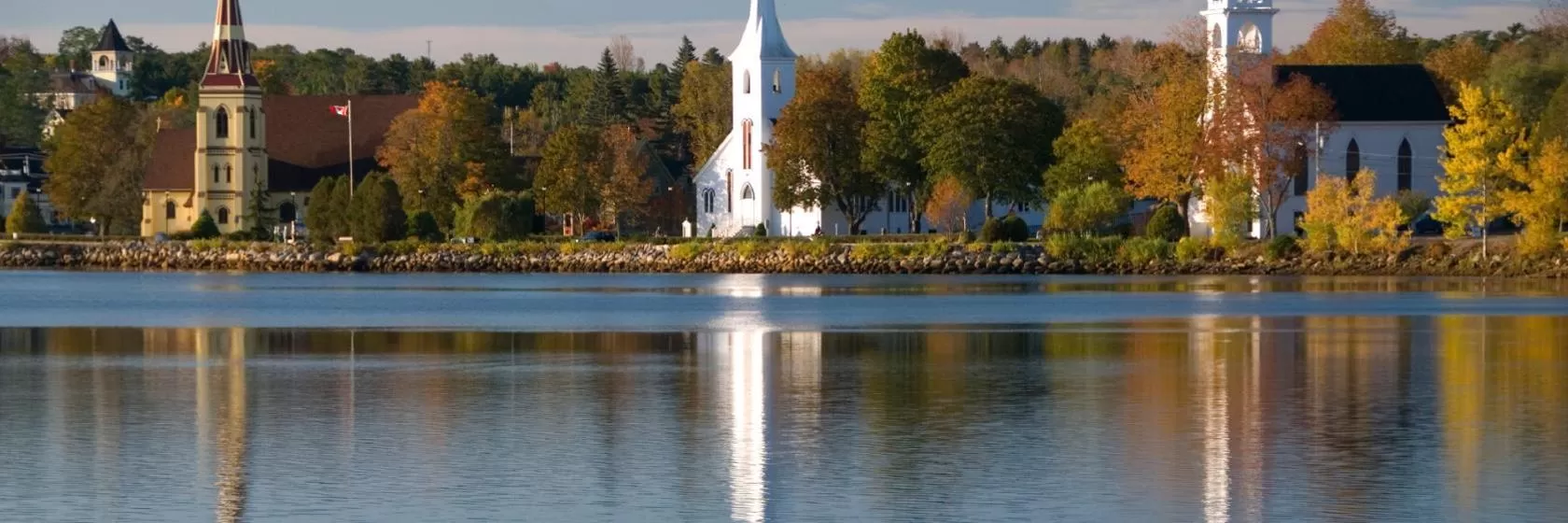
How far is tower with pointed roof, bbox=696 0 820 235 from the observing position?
3802 inches

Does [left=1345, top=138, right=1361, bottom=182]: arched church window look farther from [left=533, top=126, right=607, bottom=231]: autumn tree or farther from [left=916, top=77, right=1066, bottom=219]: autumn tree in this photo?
[left=533, top=126, right=607, bottom=231]: autumn tree

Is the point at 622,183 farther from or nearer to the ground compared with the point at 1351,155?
nearer to the ground

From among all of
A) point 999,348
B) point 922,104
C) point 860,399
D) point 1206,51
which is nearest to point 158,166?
point 922,104

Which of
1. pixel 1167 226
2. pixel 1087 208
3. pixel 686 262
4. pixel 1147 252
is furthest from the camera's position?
pixel 686 262

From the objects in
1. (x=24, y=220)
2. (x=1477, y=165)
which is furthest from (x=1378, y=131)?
(x=24, y=220)

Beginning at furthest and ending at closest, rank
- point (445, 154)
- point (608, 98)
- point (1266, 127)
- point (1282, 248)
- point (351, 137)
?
point (608, 98)
point (351, 137)
point (445, 154)
point (1266, 127)
point (1282, 248)

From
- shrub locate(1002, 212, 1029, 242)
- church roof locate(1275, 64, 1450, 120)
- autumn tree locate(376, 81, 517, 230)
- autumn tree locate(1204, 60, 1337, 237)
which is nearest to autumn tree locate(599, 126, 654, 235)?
autumn tree locate(376, 81, 517, 230)

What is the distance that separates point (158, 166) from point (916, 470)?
9309 centimetres

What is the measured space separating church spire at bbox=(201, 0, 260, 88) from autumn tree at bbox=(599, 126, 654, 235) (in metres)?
18.0

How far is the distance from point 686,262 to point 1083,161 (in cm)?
1433

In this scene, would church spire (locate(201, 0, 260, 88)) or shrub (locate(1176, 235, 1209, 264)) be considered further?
church spire (locate(201, 0, 260, 88))

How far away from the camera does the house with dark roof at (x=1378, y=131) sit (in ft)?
268

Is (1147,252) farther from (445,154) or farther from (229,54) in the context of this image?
(229,54)

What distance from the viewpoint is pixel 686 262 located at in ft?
268
